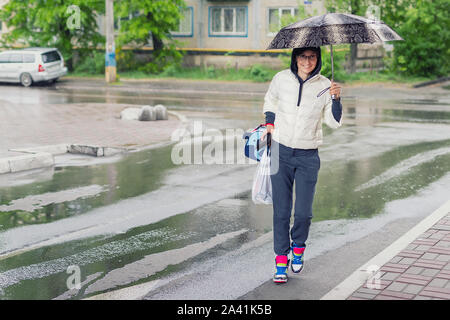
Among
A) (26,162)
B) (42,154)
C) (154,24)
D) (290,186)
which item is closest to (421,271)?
(290,186)

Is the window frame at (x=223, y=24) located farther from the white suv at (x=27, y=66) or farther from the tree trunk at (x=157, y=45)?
the white suv at (x=27, y=66)

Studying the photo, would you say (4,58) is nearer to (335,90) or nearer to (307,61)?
(307,61)

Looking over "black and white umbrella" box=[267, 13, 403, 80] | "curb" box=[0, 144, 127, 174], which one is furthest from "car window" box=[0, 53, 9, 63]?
"black and white umbrella" box=[267, 13, 403, 80]

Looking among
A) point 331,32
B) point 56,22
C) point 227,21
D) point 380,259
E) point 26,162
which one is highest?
point 227,21

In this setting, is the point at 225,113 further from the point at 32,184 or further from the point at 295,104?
the point at 295,104

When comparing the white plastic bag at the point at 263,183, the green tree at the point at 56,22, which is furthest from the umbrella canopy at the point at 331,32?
the green tree at the point at 56,22

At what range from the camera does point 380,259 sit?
6.53 m

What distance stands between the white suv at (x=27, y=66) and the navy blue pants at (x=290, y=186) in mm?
26177

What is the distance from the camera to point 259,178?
6211 mm

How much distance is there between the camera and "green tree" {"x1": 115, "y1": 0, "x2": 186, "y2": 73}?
1294 inches

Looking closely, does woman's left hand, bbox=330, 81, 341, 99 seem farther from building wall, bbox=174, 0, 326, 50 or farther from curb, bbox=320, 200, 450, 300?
building wall, bbox=174, 0, 326, 50

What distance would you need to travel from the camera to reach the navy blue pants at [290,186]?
5954 mm

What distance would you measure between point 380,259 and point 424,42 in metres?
27.2

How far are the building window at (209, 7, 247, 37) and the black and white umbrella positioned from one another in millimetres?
32275
